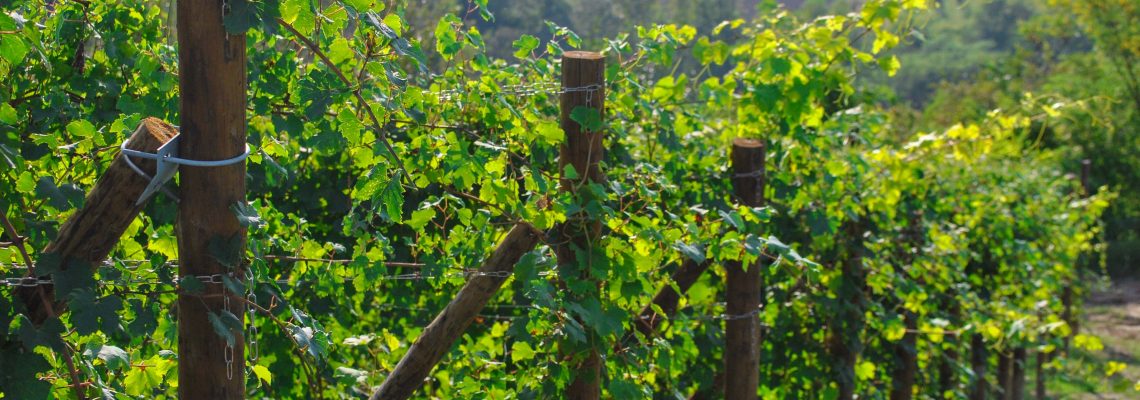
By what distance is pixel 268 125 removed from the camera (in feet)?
12.1

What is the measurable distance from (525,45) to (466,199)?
69cm

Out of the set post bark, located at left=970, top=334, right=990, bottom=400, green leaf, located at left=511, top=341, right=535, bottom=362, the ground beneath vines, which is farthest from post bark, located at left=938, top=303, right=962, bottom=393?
the ground beneath vines

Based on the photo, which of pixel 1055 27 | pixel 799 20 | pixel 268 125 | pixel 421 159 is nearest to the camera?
pixel 421 159

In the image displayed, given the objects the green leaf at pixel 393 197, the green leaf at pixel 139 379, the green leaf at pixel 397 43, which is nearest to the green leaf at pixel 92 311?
the green leaf at pixel 139 379

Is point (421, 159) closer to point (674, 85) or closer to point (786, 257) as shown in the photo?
point (786, 257)

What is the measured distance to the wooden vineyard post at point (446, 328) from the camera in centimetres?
282

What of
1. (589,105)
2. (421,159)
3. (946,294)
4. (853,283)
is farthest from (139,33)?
(946,294)

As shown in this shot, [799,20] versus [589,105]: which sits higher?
[799,20]

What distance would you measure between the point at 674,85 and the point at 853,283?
1.45 metres

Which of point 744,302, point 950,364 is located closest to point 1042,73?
point 950,364

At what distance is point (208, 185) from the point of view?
2.03m

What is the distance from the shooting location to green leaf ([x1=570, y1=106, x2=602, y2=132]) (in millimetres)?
2842

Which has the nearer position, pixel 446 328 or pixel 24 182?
pixel 24 182

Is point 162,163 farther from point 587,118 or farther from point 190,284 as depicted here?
point 587,118
